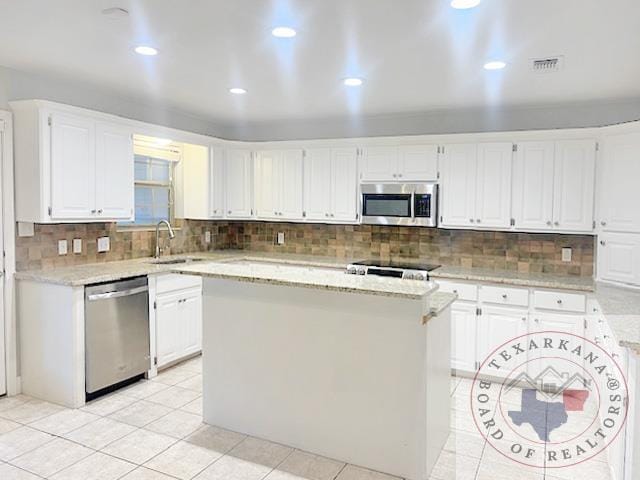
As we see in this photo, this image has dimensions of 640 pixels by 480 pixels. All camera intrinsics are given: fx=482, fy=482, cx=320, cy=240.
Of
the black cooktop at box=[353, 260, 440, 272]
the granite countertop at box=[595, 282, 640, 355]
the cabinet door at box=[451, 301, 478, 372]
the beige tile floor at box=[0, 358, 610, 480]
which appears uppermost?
the black cooktop at box=[353, 260, 440, 272]

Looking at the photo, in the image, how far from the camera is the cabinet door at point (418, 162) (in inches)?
186

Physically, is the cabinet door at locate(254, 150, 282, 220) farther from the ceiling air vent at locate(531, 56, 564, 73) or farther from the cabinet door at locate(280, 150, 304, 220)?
the ceiling air vent at locate(531, 56, 564, 73)

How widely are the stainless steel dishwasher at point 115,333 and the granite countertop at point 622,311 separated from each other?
134 inches

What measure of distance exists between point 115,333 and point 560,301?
11.9 ft

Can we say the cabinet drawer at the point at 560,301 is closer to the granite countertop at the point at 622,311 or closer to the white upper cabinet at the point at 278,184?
the granite countertop at the point at 622,311

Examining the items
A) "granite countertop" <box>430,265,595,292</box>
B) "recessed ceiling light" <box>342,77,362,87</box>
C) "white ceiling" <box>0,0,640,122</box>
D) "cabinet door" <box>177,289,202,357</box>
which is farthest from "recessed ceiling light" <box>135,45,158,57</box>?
"granite countertop" <box>430,265,595,292</box>

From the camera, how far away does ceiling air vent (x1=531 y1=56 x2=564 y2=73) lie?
10.1 feet

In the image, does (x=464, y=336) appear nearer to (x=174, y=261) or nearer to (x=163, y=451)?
(x=163, y=451)

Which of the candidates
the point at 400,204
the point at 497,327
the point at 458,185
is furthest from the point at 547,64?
the point at 497,327

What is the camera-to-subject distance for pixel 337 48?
296cm

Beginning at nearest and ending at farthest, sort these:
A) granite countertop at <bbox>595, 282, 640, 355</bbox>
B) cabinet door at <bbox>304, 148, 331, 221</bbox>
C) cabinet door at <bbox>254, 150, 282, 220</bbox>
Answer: granite countertop at <bbox>595, 282, 640, 355</bbox>
cabinet door at <bbox>304, 148, 331, 221</bbox>
cabinet door at <bbox>254, 150, 282, 220</bbox>

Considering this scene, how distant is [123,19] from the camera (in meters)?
2.57

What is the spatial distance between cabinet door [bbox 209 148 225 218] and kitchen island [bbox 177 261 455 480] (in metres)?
2.28

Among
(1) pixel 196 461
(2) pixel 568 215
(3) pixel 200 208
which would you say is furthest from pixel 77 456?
(2) pixel 568 215
